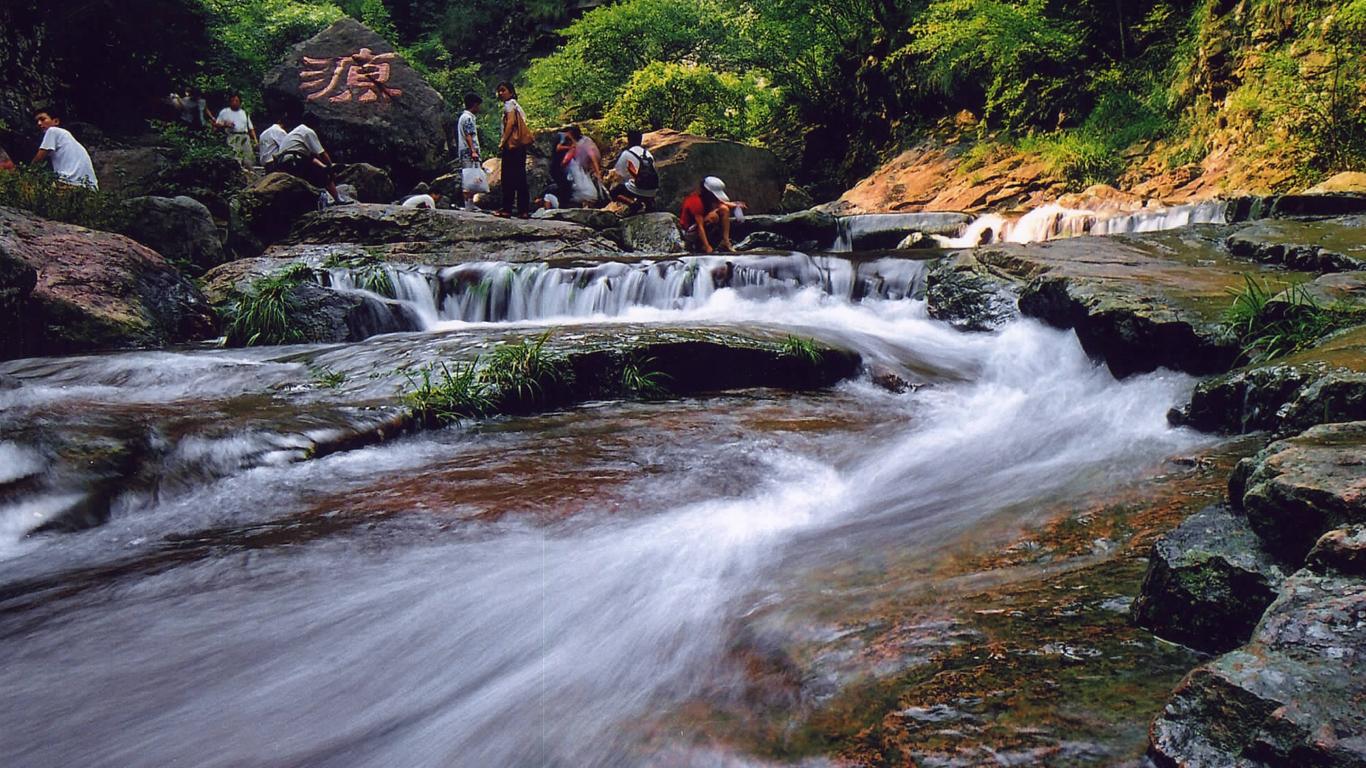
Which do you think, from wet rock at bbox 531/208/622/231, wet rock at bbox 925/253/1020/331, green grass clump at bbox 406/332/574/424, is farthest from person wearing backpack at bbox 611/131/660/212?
green grass clump at bbox 406/332/574/424

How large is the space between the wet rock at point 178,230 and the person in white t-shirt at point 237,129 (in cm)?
793

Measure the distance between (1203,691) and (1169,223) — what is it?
10.3 meters

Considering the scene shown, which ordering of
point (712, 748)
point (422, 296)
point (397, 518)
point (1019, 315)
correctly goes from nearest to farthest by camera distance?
point (712, 748) < point (397, 518) < point (1019, 315) < point (422, 296)

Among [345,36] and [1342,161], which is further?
[345,36]

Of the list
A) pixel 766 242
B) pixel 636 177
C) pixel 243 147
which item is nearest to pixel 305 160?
pixel 243 147

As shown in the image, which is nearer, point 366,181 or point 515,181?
point 515,181

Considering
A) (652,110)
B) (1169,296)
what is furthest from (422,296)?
(652,110)

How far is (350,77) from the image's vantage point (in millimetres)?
20078

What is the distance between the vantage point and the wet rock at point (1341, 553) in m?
1.71

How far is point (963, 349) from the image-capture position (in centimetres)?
735

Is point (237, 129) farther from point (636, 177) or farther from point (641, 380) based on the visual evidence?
point (641, 380)

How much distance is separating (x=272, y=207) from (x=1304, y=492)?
1305 centimetres

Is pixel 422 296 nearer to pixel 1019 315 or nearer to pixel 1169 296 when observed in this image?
pixel 1019 315

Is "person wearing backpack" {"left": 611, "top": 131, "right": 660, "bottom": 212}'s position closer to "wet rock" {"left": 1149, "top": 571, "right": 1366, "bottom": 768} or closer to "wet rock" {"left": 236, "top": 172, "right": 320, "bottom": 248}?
"wet rock" {"left": 236, "top": 172, "right": 320, "bottom": 248}
